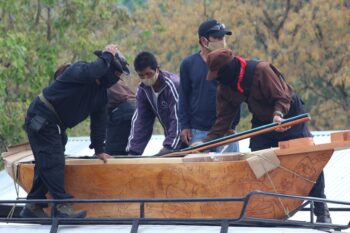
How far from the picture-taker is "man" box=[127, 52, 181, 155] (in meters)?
8.62

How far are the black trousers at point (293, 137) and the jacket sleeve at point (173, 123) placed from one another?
100cm

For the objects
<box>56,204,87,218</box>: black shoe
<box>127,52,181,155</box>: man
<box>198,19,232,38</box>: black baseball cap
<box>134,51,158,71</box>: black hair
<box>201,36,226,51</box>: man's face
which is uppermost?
<box>198,19,232,38</box>: black baseball cap

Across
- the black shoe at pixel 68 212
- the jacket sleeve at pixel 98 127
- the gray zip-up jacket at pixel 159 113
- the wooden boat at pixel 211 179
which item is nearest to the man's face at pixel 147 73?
the gray zip-up jacket at pixel 159 113

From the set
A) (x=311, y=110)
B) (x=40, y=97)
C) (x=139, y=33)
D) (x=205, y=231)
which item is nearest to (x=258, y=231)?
(x=205, y=231)

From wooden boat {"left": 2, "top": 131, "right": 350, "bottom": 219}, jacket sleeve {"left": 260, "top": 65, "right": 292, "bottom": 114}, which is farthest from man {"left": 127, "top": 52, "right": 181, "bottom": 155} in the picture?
jacket sleeve {"left": 260, "top": 65, "right": 292, "bottom": 114}

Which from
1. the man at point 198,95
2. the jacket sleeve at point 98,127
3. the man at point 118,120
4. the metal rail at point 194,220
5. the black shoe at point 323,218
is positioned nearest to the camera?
the metal rail at point 194,220

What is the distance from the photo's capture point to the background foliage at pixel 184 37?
56.5 feet

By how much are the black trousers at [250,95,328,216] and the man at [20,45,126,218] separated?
1.07 m

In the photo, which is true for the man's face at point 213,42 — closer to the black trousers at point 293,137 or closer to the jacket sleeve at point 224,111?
the jacket sleeve at point 224,111

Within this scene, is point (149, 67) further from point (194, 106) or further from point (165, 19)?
point (165, 19)

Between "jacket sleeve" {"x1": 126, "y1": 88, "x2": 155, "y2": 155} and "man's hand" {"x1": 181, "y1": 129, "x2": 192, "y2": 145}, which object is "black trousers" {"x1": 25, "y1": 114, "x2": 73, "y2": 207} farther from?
"jacket sleeve" {"x1": 126, "y1": 88, "x2": 155, "y2": 155}

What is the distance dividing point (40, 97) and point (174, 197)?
1309mm

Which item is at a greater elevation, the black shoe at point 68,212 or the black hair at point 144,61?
the black hair at point 144,61

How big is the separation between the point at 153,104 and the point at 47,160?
159cm
